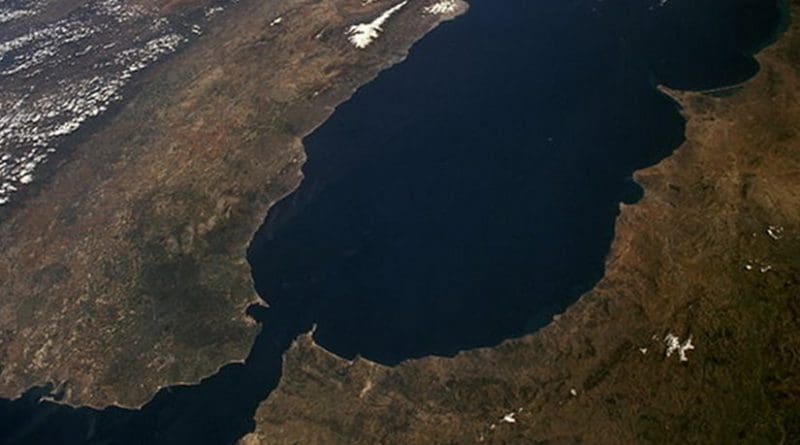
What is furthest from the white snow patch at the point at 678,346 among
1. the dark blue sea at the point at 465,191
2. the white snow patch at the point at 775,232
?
the white snow patch at the point at 775,232

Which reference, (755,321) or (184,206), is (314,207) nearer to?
(184,206)

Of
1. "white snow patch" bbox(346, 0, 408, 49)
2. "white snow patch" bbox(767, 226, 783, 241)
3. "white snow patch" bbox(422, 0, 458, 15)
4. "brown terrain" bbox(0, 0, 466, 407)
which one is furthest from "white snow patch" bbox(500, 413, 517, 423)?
"white snow patch" bbox(422, 0, 458, 15)

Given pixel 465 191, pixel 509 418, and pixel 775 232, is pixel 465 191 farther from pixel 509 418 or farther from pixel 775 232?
pixel 775 232

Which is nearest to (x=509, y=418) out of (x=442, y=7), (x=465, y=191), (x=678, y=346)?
(x=678, y=346)

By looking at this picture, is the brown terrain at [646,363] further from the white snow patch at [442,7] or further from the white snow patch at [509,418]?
the white snow patch at [442,7]

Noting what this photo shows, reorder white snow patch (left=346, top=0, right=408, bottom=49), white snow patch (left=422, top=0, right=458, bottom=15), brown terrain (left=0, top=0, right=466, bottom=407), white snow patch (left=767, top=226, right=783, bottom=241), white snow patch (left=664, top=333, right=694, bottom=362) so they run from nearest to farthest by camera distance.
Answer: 1. white snow patch (left=664, top=333, right=694, bottom=362)
2. white snow patch (left=767, top=226, right=783, bottom=241)
3. brown terrain (left=0, top=0, right=466, bottom=407)
4. white snow patch (left=346, top=0, right=408, bottom=49)
5. white snow patch (left=422, top=0, right=458, bottom=15)

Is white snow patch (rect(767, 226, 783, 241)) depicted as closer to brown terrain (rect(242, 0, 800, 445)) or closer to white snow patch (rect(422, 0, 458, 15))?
brown terrain (rect(242, 0, 800, 445))
